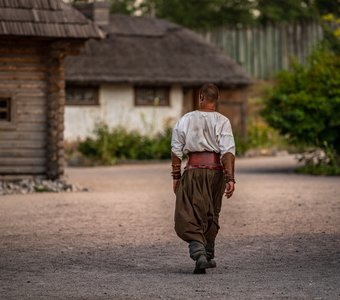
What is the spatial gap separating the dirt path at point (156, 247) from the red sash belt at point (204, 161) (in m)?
0.98

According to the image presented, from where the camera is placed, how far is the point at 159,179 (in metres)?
25.6

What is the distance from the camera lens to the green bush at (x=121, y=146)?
3406 centimetres

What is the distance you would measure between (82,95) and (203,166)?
88.6 ft

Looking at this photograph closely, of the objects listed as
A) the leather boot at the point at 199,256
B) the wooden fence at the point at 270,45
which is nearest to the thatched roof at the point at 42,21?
the leather boot at the point at 199,256

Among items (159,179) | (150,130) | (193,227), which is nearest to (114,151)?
(150,130)

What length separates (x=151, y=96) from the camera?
125 feet

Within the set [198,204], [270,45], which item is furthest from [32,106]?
[270,45]

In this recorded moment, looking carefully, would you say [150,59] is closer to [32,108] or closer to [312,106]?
[312,106]

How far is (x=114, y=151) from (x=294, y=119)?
9650 mm

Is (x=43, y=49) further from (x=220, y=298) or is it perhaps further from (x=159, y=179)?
(x=220, y=298)

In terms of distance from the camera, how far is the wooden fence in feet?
162

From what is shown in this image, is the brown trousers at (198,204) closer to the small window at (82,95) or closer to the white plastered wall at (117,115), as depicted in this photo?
the white plastered wall at (117,115)

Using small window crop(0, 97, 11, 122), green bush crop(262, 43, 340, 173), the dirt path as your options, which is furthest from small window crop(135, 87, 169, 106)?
the dirt path

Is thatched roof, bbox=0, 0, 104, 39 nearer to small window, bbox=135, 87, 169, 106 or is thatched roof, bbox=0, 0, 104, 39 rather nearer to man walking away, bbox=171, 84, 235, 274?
man walking away, bbox=171, 84, 235, 274
